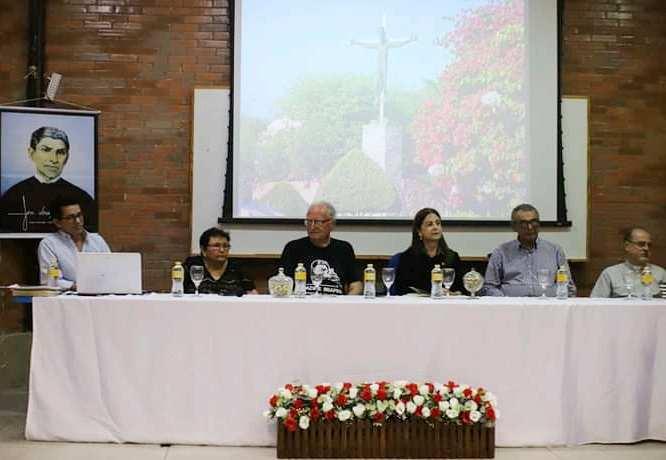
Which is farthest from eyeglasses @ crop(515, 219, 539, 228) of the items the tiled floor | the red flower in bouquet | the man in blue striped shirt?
the red flower in bouquet

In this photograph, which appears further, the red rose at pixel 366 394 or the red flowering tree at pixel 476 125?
the red flowering tree at pixel 476 125

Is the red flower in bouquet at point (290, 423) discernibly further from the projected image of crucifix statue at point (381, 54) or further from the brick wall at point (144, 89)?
the projected image of crucifix statue at point (381, 54)

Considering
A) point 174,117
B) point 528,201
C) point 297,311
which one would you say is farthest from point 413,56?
point 297,311

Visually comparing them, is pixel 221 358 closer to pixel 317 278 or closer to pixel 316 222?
pixel 317 278

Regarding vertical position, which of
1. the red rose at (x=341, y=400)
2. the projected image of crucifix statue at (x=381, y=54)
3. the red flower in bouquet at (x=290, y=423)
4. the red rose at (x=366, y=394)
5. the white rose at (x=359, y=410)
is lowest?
the red flower in bouquet at (x=290, y=423)

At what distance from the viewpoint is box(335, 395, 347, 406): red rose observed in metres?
3.83

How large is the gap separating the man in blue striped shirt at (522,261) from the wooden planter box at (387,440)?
1376 mm

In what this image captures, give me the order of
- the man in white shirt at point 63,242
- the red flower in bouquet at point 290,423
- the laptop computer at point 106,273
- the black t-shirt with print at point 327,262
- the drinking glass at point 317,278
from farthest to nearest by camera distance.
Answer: the man in white shirt at point 63,242 → the black t-shirt with print at point 327,262 → the drinking glass at point 317,278 → the laptop computer at point 106,273 → the red flower in bouquet at point 290,423

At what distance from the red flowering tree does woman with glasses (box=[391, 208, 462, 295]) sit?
1.14 meters

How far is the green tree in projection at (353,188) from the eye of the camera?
611 cm

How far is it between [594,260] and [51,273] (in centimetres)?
392

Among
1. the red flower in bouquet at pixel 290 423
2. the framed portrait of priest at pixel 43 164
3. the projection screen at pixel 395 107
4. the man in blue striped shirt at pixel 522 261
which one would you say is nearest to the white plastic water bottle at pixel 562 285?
the man in blue striped shirt at pixel 522 261

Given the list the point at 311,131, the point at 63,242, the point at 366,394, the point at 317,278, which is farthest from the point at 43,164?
the point at 366,394

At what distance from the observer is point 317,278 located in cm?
465
